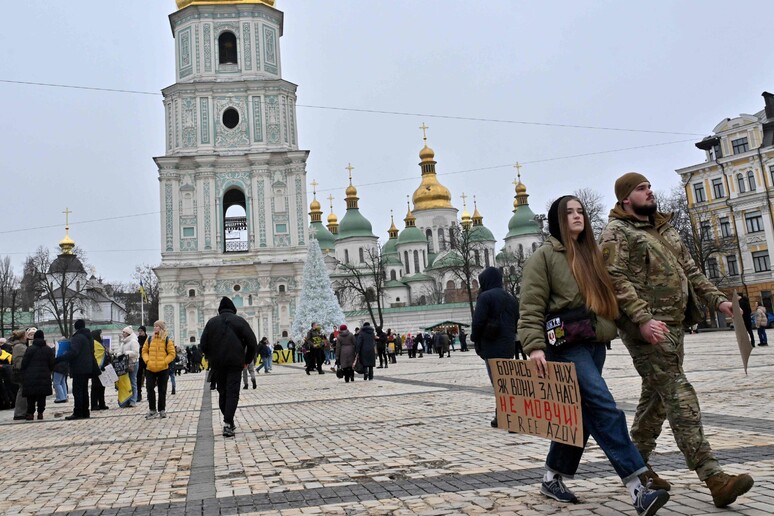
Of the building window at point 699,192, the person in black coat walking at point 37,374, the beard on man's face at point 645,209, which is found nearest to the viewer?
the beard on man's face at point 645,209

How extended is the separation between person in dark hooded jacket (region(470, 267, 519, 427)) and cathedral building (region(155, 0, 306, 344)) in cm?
4036

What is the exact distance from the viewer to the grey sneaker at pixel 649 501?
12.8 feet

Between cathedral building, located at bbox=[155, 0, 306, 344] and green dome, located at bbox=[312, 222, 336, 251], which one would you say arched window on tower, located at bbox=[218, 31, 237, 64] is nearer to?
cathedral building, located at bbox=[155, 0, 306, 344]

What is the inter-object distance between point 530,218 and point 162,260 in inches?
2008

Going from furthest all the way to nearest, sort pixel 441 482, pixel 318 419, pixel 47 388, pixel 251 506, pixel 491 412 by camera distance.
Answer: pixel 47 388, pixel 318 419, pixel 491 412, pixel 441 482, pixel 251 506

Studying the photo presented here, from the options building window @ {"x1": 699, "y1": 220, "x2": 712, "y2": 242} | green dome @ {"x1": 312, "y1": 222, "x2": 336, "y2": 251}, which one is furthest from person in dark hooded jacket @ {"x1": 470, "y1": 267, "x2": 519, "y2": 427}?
green dome @ {"x1": 312, "y1": 222, "x2": 336, "y2": 251}

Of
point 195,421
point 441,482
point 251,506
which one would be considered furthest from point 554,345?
point 195,421

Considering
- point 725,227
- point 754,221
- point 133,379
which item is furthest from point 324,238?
point 133,379

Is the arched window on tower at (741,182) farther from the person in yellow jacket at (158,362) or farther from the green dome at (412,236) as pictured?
the person in yellow jacket at (158,362)

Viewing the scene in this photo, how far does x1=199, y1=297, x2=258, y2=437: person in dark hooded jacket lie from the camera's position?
8.98m

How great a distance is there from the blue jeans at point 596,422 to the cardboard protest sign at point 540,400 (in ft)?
0.25

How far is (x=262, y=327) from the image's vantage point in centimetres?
4834

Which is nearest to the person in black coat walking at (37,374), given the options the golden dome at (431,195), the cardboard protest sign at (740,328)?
the cardboard protest sign at (740,328)

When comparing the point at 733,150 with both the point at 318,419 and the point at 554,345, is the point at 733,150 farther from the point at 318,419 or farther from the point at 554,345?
the point at 554,345
